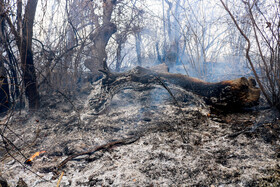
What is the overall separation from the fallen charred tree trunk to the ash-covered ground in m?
0.18

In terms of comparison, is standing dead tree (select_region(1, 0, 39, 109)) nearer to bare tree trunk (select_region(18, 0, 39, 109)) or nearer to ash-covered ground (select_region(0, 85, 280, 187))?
bare tree trunk (select_region(18, 0, 39, 109))

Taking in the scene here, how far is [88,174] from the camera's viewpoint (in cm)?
165

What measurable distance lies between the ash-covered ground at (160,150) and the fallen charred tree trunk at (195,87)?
0.60ft

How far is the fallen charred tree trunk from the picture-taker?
2492 millimetres

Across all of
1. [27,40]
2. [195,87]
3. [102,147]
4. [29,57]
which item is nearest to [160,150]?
[102,147]

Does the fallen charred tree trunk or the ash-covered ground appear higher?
the fallen charred tree trunk

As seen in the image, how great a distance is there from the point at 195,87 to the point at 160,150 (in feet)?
4.90

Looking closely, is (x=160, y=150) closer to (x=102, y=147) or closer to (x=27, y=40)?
(x=102, y=147)

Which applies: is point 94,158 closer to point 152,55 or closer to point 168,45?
point 168,45

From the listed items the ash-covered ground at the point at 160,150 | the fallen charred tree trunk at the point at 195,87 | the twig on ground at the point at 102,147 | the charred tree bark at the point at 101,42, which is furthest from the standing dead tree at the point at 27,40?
the charred tree bark at the point at 101,42

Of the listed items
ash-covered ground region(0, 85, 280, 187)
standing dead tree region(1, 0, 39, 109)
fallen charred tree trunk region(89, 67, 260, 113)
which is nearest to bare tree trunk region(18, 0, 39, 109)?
standing dead tree region(1, 0, 39, 109)

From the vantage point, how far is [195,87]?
2.92 meters

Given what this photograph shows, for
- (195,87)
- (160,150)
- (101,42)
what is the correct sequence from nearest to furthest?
(160,150) < (195,87) < (101,42)

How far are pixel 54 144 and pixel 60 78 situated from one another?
260cm
